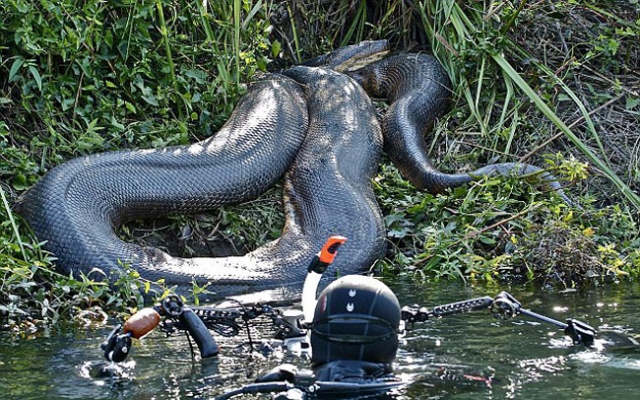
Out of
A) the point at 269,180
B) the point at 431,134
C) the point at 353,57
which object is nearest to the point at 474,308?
the point at 269,180

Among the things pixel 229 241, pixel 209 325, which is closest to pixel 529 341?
pixel 209 325

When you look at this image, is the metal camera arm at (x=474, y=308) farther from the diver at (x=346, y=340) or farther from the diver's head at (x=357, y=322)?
the diver's head at (x=357, y=322)

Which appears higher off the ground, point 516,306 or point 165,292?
point 516,306

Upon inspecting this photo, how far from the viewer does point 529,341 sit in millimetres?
5730

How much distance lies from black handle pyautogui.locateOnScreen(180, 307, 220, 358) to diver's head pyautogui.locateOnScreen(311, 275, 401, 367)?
0.77m

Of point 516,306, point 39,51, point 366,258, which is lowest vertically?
point 366,258

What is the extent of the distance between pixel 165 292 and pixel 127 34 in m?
2.76

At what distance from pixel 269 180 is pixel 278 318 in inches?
129

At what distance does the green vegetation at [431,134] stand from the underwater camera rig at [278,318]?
4.99 feet

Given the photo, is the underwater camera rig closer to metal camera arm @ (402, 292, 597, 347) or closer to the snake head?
metal camera arm @ (402, 292, 597, 347)

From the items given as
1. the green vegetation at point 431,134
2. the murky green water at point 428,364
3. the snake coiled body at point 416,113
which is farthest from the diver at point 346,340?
the snake coiled body at point 416,113

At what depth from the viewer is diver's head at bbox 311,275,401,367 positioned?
4.54 meters

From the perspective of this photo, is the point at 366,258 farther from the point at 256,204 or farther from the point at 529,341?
the point at 529,341

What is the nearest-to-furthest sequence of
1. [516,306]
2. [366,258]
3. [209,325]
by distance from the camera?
[516,306] < [209,325] < [366,258]
